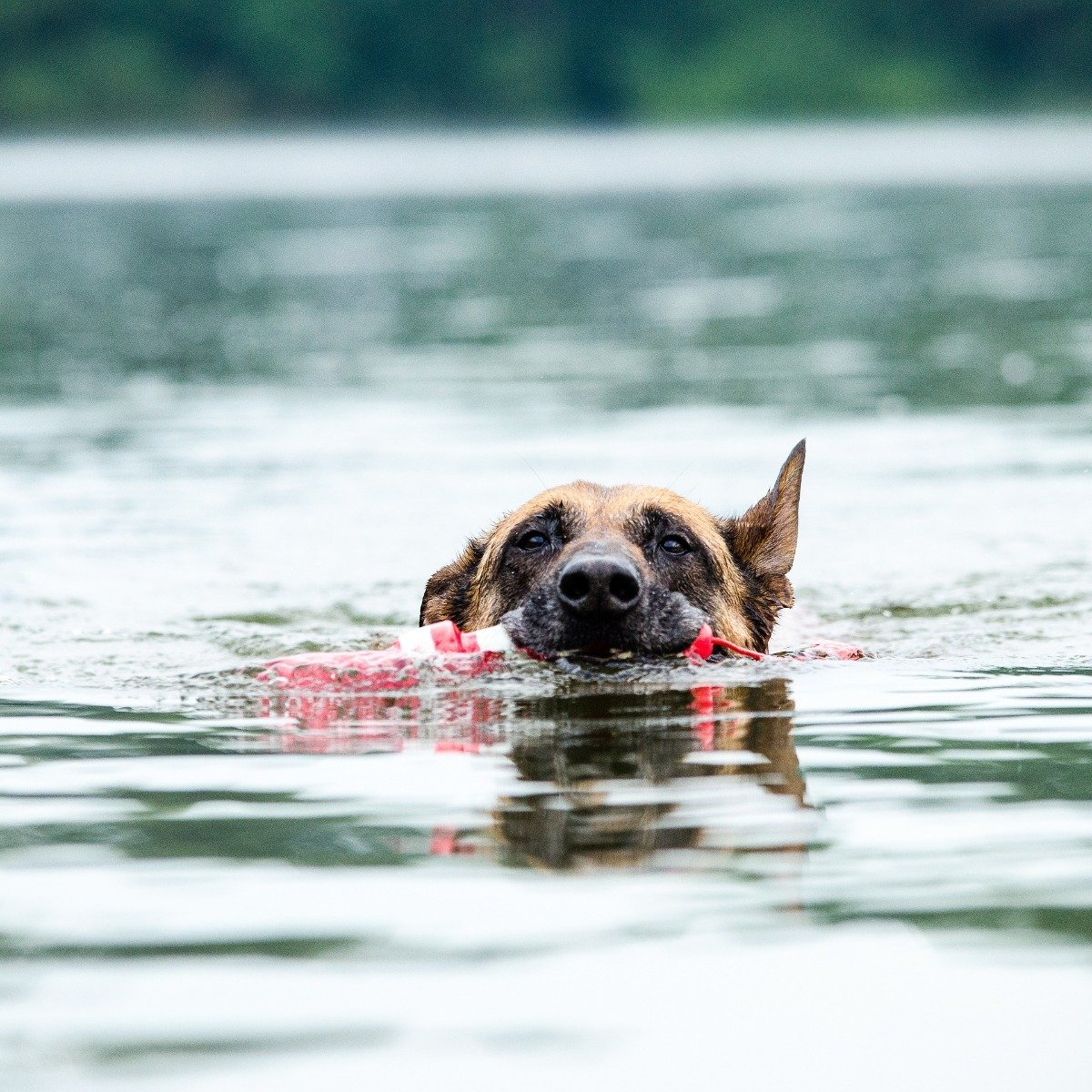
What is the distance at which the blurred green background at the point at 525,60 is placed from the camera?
78.7 metres

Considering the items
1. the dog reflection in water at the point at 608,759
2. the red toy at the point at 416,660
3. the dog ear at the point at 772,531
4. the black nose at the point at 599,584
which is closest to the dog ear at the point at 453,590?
the red toy at the point at 416,660

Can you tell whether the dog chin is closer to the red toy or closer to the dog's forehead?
the red toy

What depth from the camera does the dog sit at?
674 cm

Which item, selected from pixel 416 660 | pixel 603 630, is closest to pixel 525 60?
pixel 416 660

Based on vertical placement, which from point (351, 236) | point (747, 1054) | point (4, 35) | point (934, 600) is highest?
point (4, 35)

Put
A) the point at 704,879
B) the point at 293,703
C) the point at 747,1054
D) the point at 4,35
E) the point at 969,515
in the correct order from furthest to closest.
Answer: the point at 4,35 → the point at 969,515 → the point at 293,703 → the point at 704,879 → the point at 747,1054

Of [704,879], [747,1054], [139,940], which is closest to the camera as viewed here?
[747,1054]

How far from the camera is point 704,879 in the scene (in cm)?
464

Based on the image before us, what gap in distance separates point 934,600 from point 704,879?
536 cm

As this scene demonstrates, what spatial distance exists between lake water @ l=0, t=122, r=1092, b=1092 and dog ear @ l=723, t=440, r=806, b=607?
16.4 inches

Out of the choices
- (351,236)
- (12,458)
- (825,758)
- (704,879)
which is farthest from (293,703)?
(351,236)

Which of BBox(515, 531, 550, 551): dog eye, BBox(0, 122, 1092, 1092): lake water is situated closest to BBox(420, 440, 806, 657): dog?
BBox(515, 531, 550, 551): dog eye

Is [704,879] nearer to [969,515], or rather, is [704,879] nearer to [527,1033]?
[527,1033]

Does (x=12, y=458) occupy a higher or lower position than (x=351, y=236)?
lower
